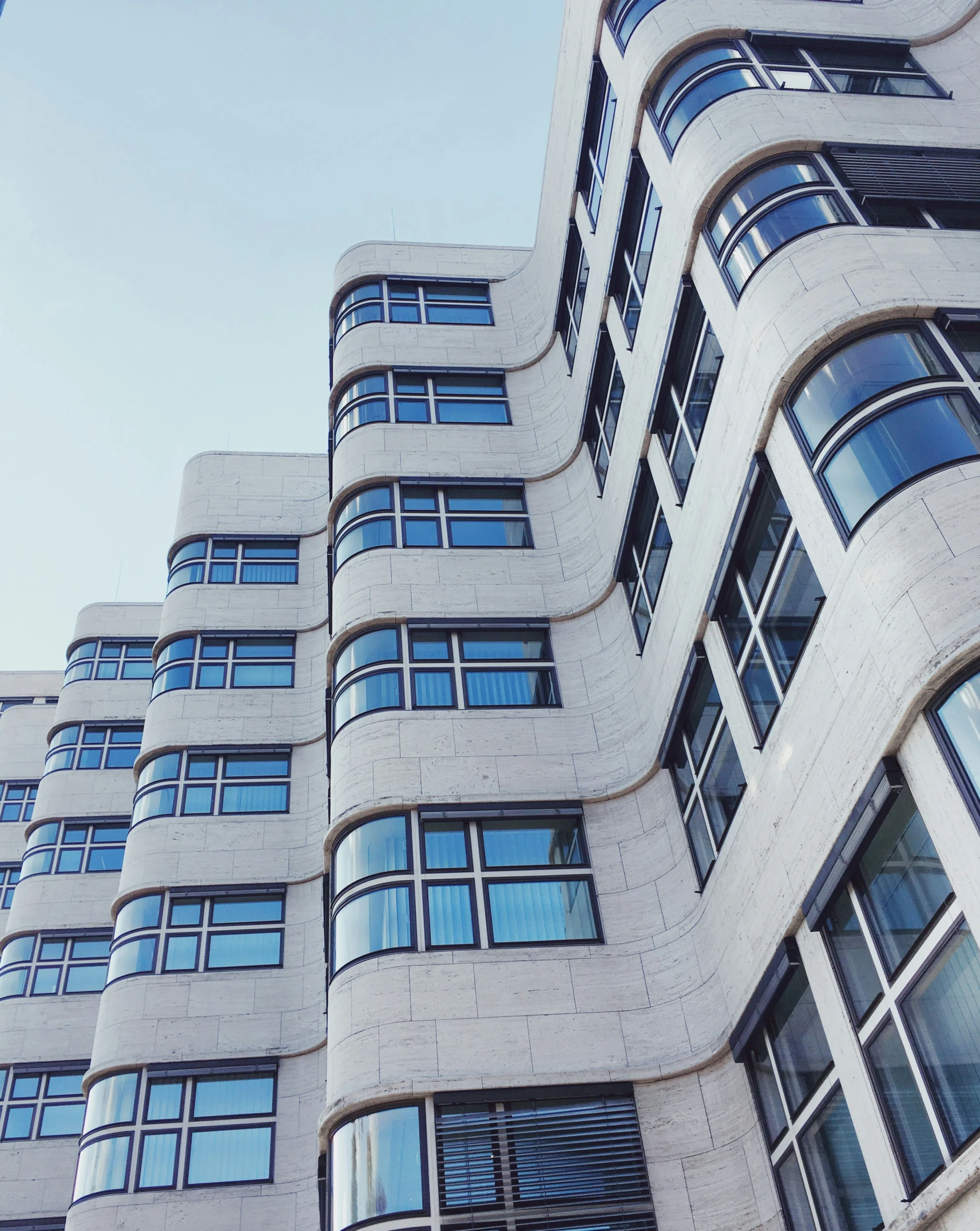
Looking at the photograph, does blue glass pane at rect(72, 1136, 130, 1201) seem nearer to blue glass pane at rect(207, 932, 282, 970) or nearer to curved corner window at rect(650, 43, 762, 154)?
blue glass pane at rect(207, 932, 282, 970)

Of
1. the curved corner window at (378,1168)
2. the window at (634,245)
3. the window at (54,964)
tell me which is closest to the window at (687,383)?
the window at (634,245)

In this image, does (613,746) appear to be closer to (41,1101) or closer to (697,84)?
(697,84)

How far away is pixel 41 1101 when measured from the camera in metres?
25.9

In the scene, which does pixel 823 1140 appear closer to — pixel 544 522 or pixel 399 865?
pixel 399 865

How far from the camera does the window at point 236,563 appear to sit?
29.9 metres

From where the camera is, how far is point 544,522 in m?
23.0

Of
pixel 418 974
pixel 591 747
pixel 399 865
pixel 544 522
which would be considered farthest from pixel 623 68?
pixel 418 974

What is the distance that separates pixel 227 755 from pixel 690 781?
12869mm

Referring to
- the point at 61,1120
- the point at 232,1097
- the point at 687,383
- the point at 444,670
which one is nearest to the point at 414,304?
the point at 444,670

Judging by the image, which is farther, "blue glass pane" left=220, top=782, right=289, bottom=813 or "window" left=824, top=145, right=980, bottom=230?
"blue glass pane" left=220, top=782, right=289, bottom=813

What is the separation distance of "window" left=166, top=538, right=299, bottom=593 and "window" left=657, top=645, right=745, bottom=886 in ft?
50.7

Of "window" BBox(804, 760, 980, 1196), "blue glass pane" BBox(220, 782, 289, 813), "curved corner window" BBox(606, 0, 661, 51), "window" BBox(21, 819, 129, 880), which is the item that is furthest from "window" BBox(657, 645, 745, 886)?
"window" BBox(21, 819, 129, 880)

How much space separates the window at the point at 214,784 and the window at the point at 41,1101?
6.56m

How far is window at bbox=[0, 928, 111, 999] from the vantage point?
91.0ft
